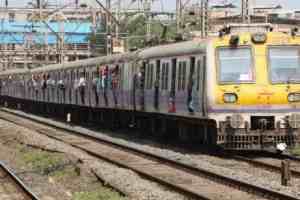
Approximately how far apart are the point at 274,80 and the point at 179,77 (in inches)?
122

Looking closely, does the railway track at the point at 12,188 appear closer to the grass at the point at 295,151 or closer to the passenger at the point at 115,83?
the grass at the point at 295,151

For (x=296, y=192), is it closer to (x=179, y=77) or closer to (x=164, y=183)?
(x=164, y=183)

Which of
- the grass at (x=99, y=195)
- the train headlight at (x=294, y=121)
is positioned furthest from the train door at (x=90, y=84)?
the grass at (x=99, y=195)

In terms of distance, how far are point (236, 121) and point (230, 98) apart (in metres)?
0.52

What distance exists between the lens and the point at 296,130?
60.2 ft

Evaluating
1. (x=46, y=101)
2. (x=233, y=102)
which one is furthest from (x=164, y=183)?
(x=46, y=101)

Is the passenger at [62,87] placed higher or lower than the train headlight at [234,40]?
lower

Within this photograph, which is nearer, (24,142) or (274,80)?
(274,80)

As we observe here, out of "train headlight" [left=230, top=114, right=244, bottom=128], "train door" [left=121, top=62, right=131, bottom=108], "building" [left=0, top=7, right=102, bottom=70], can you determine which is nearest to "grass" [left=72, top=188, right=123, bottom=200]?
"train headlight" [left=230, top=114, right=244, bottom=128]

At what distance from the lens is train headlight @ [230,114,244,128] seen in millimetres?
18109

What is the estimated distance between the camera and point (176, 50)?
836 inches

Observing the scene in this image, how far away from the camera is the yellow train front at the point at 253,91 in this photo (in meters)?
18.2

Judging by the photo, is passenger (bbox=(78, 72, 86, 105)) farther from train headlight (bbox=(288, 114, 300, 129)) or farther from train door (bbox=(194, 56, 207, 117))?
train headlight (bbox=(288, 114, 300, 129))

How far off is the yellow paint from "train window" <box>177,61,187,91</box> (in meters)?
2.04
